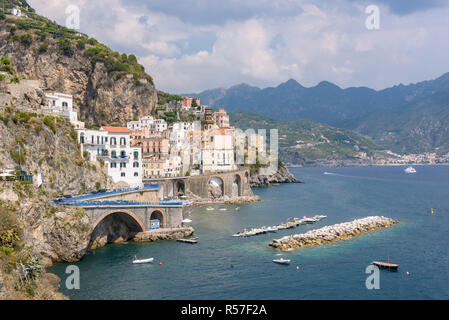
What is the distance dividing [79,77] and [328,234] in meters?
90.5

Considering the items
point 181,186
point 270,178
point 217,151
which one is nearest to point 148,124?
point 217,151

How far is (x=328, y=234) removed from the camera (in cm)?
6362

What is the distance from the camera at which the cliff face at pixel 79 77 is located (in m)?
117

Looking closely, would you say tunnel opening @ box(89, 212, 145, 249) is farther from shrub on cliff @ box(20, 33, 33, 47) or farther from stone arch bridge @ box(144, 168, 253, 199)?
shrub on cliff @ box(20, 33, 33, 47)

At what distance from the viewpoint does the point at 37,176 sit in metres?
55.5

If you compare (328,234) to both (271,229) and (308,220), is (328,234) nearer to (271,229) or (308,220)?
(271,229)

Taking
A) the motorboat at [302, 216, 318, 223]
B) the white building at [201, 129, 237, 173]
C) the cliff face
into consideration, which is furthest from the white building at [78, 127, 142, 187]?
the cliff face

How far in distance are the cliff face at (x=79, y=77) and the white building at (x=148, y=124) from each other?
3710 millimetres

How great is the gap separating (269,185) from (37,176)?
357ft

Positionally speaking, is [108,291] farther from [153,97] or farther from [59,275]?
[153,97]

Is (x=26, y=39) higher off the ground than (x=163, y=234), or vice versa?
(x=26, y=39)

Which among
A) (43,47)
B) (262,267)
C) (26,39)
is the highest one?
(26,39)

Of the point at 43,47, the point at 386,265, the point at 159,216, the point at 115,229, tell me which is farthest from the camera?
the point at 43,47
